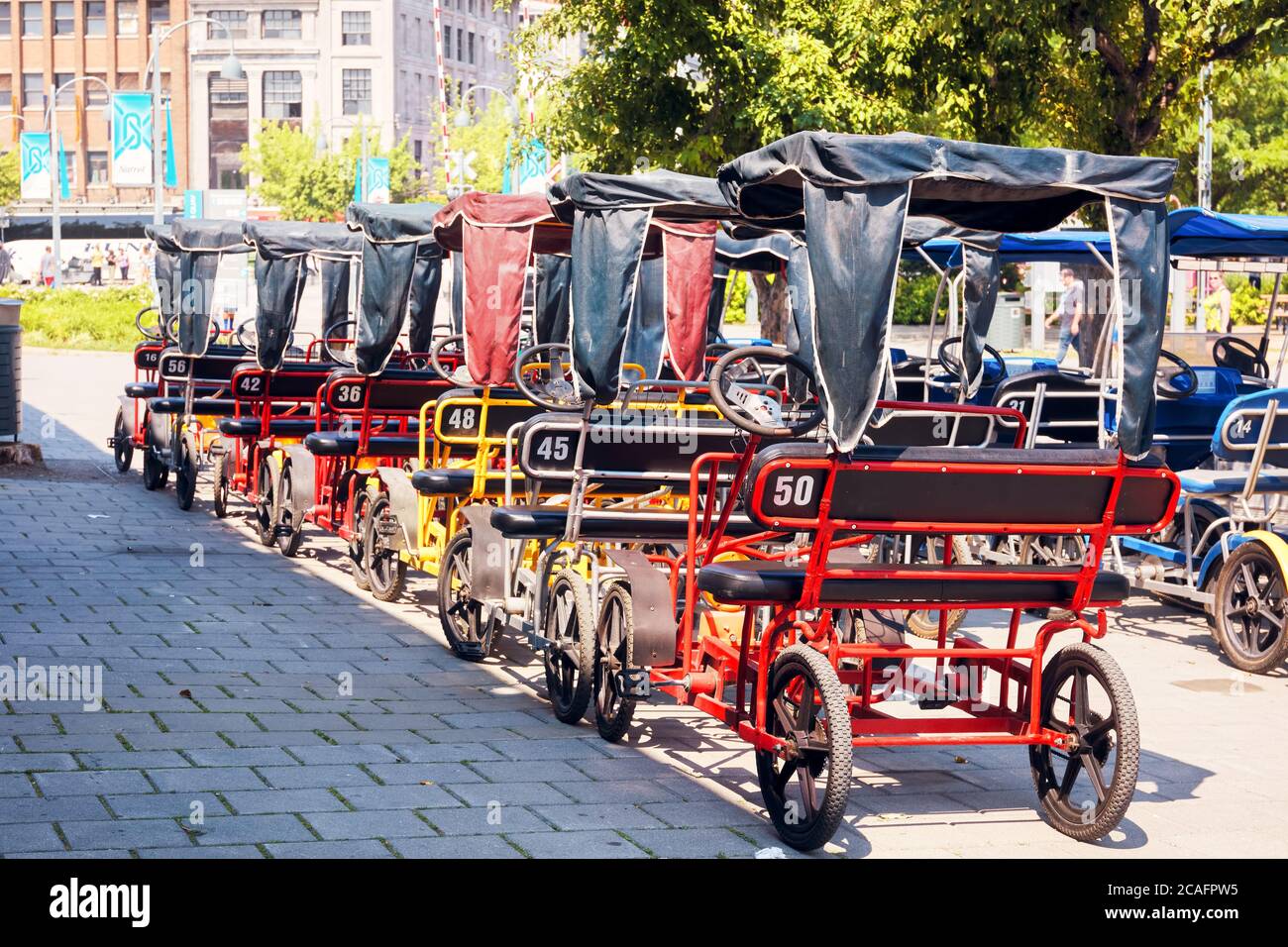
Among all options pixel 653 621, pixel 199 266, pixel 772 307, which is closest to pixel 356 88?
pixel 772 307

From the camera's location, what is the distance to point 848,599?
633 centimetres

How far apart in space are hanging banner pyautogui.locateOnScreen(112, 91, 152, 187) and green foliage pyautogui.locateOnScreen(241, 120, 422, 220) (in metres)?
35.1

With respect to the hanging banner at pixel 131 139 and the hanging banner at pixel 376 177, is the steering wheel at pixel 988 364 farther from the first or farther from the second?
the hanging banner at pixel 376 177

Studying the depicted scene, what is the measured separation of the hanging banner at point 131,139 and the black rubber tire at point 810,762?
39.9m

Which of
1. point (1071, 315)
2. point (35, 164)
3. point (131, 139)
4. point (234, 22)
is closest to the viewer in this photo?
point (1071, 315)

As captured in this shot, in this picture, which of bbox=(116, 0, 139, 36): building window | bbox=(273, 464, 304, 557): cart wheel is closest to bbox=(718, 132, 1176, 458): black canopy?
bbox=(273, 464, 304, 557): cart wheel

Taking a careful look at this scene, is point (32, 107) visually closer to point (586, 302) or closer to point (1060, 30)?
point (1060, 30)

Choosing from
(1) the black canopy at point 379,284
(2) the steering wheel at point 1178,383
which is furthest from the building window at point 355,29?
(2) the steering wheel at point 1178,383

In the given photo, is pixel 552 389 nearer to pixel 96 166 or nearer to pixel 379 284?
pixel 379 284

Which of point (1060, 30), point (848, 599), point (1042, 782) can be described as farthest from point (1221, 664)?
point (1060, 30)

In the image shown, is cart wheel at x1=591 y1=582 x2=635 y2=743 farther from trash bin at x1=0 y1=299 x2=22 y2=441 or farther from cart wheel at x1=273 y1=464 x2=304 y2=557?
trash bin at x1=0 y1=299 x2=22 y2=441

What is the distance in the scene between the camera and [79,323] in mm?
42125

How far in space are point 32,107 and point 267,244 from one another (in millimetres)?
89704

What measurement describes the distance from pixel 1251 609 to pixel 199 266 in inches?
442
